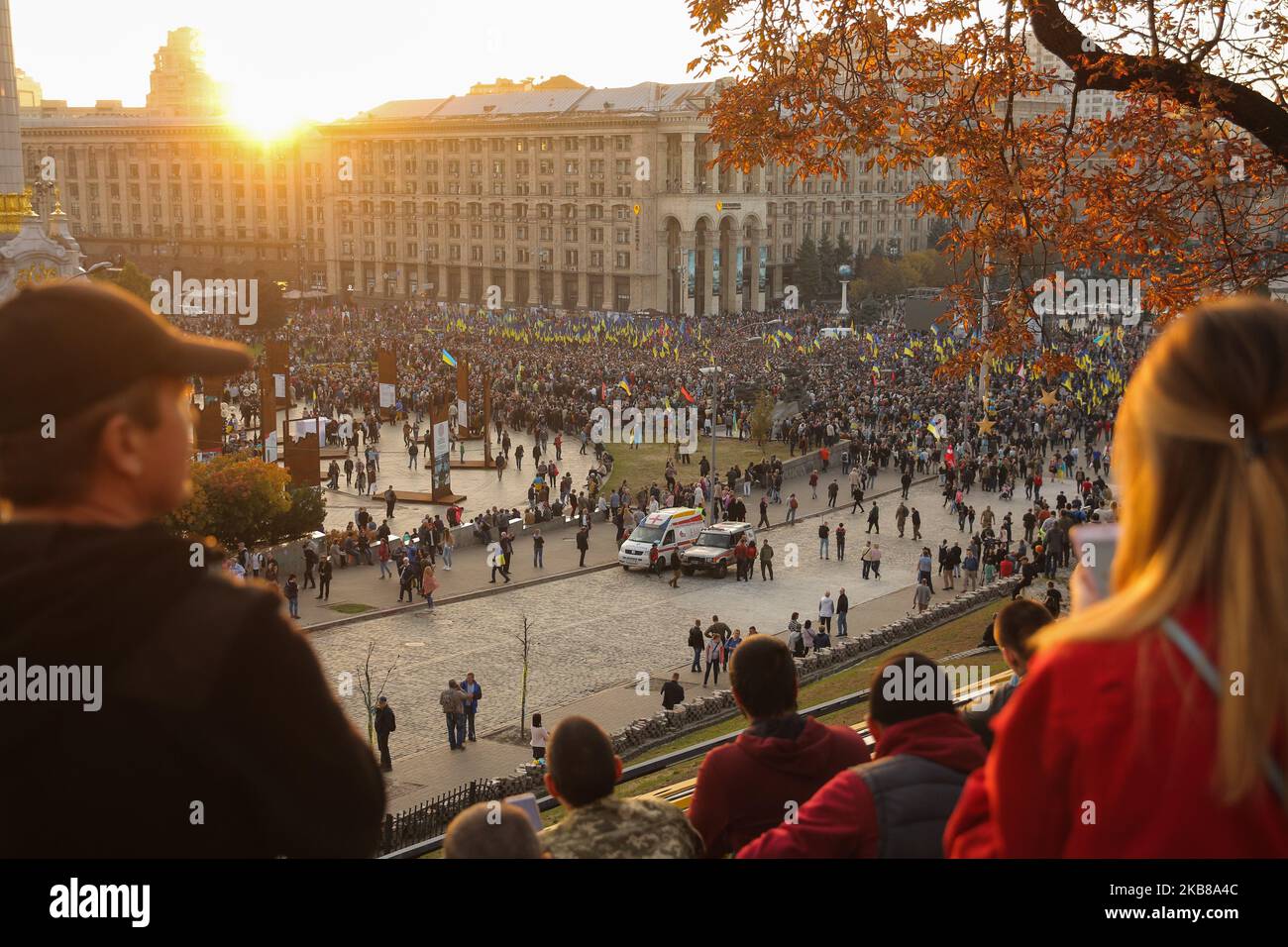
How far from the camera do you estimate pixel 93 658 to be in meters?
2.15

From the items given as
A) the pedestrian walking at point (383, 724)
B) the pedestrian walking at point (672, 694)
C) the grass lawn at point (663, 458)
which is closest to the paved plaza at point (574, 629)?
the pedestrian walking at point (383, 724)

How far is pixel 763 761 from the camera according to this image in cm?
452

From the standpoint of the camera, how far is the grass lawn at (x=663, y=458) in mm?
43625

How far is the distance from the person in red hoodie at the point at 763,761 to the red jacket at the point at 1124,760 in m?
2.24

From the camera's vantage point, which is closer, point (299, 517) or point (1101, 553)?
point (1101, 553)

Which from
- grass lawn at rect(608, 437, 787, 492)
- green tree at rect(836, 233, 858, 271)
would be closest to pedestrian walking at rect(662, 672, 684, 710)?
grass lawn at rect(608, 437, 787, 492)

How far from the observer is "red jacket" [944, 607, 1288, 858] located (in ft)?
6.67

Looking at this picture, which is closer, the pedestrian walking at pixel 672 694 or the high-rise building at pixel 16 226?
the pedestrian walking at pixel 672 694

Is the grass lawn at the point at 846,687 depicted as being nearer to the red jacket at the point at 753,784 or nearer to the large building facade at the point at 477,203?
the red jacket at the point at 753,784

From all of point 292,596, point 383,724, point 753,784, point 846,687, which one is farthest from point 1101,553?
point 292,596

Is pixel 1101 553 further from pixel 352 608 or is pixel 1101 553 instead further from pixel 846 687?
pixel 352 608

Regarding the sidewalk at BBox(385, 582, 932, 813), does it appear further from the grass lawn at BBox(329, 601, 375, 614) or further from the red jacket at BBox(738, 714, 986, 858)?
the red jacket at BBox(738, 714, 986, 858)

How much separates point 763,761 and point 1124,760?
253cm

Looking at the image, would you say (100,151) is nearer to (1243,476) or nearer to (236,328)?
(236,328)
